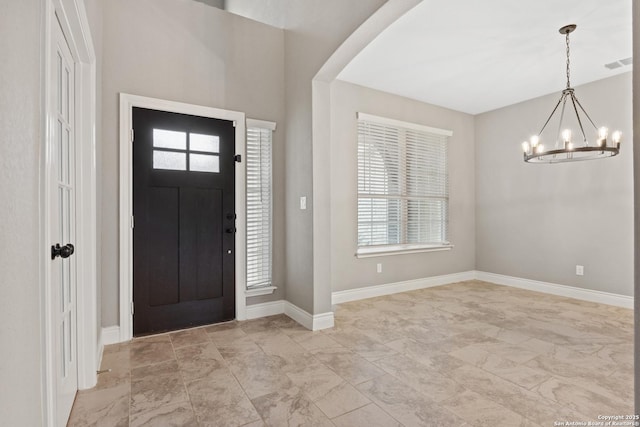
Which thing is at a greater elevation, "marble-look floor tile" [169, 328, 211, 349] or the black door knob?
the black door knob

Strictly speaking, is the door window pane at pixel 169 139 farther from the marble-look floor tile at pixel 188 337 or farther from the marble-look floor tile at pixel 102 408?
the marble-look floor tile at pixel 102 408

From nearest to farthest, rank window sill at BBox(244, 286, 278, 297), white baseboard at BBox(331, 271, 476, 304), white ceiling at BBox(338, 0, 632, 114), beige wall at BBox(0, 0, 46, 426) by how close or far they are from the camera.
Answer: beige wall at BBox(0, 0, 46, 426) < white ceiling at BBox(338, 0, 632, 114) < window sill at BBox(244, 286, 278, 297) < white baseboard at BBox(331, 271, 476, 304)

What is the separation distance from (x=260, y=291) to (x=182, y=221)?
43.6 inches

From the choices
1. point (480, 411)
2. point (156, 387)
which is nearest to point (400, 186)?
point (480, 411)

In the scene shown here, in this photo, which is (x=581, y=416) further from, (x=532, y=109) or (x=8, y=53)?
(x=532, y=109)

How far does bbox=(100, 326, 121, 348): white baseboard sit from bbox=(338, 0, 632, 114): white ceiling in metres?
3.71

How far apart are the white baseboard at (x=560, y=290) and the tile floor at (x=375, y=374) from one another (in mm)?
452

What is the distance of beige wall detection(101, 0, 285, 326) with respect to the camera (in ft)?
9.16

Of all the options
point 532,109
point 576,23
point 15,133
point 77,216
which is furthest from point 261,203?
point 532,109

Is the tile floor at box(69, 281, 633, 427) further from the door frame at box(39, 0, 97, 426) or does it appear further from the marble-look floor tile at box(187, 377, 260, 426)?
the door frame at box(39, 0, 97, 426)

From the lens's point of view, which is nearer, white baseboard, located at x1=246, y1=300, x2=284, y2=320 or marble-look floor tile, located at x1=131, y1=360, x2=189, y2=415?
marble-look floor tile, located at x1=131, y1=360, x2=189, y2=415

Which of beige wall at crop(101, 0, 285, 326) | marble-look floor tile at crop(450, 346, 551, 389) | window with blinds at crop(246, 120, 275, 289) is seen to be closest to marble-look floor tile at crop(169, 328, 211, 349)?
beige wall at crop(101, 0, 285, 326)

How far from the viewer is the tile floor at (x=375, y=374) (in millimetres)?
1827

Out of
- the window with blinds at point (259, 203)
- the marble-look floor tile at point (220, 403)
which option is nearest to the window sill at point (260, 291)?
the window with blinds at point (259, 203)
